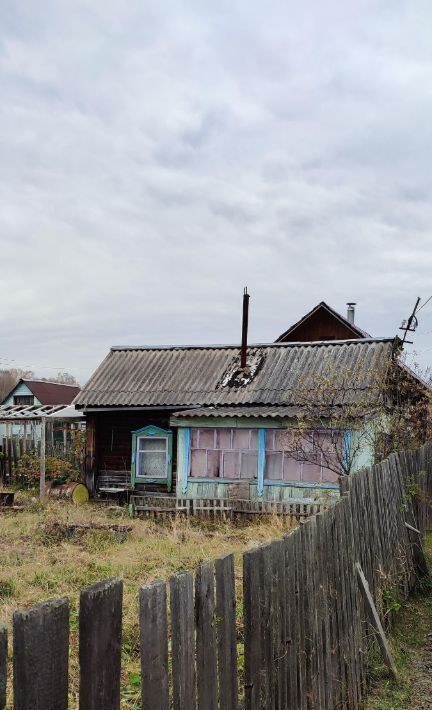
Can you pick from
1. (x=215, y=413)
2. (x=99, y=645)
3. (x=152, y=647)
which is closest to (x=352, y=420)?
(x=215, y=413)

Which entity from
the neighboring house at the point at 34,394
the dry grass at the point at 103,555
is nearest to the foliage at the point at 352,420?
the dry grass at the point at 103,555

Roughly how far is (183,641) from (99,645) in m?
0.61

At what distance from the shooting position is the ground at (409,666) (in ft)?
15.5

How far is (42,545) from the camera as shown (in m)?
11.2

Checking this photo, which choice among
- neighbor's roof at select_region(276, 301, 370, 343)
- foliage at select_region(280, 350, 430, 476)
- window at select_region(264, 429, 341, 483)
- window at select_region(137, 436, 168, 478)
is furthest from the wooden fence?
neighbor's roof at select_region(276, 301, 370, 343)

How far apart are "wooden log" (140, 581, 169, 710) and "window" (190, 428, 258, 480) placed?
13242mm

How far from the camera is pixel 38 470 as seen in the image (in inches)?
787

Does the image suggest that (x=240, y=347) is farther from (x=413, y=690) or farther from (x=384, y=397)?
(x=413, y=690)

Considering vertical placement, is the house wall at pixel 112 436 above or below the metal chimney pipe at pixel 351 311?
below

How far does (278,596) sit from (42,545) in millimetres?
8725

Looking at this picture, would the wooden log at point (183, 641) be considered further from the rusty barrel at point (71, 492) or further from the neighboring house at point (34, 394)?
the neighboring house at point (34, 394)

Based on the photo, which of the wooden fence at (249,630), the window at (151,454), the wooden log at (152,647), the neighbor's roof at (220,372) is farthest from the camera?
the window at (151,454)

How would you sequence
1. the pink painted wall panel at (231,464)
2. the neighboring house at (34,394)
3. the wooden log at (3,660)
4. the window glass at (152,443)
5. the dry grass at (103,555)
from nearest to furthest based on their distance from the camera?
the wooden log at (3,660) < the dry grass at (103,555) < the pink painted wall panel at (231,464) < the window glass at (152,443) < the neighboring house at (34,394)

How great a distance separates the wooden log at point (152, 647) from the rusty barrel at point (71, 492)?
15.8 meters
